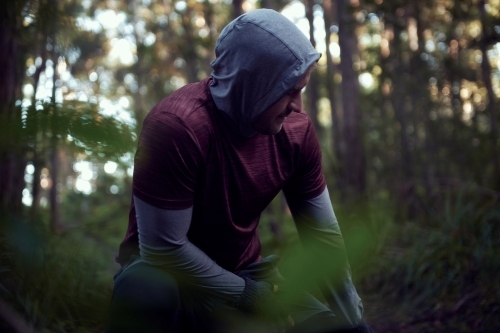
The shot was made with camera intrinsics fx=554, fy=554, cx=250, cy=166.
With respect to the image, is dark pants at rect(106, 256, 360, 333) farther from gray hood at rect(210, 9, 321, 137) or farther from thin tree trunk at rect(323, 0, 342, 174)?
thin tree trunk at rect(323, 0, 342, 174)

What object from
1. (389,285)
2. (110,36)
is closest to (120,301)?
(389,285)

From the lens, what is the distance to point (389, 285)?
14.6 feet

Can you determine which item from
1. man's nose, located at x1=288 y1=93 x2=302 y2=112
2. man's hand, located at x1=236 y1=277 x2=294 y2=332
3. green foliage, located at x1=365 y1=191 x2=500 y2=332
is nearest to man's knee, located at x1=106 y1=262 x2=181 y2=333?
man's hand, located at x1=236 y1=277 x2=294 y2=332

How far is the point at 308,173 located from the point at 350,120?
570 cm

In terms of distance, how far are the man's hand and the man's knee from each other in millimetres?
223

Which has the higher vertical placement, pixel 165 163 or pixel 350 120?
pixel 350 120

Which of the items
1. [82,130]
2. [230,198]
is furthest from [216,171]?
[82,130]

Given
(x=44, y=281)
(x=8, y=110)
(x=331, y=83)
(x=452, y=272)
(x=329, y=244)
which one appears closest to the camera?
(x=8, y=110)

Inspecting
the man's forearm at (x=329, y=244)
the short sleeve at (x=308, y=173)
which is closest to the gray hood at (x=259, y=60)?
the short sleeve at (x=308, y=173)

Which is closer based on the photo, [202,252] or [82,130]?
[82,130]

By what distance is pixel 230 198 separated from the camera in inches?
73.8

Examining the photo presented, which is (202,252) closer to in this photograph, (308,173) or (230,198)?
(230,198)

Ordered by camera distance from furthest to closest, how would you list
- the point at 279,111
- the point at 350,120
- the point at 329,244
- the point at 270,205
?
1. the point at 350,120
2. the point at 270,205
3. the point at 329,244
4. the point at 279,111

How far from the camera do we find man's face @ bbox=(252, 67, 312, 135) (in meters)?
1.69
